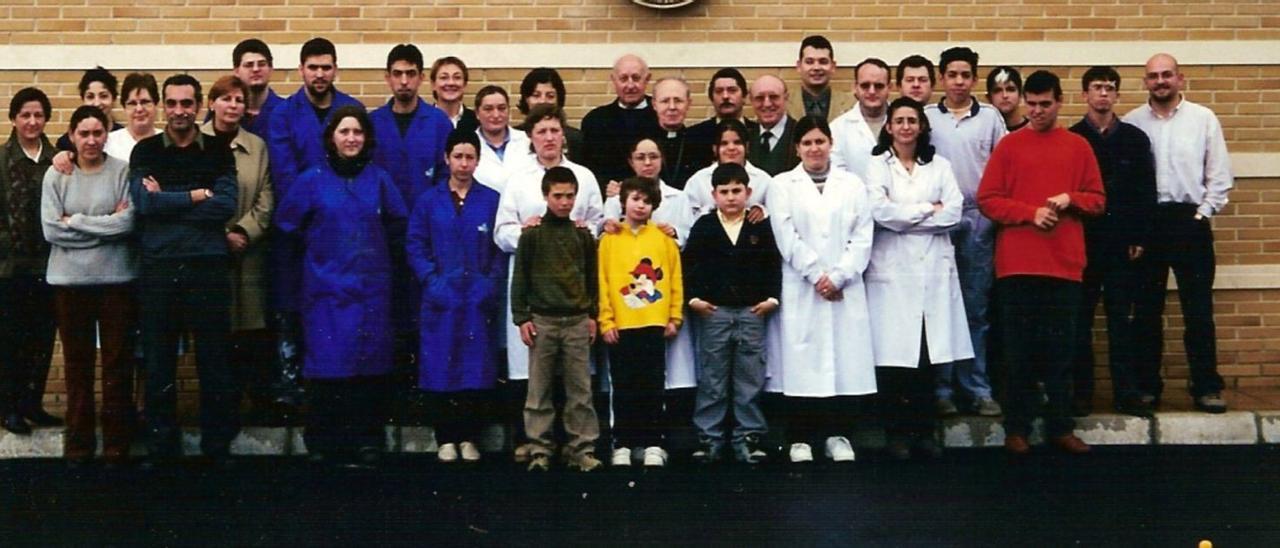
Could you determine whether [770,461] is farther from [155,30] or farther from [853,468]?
[155,30]

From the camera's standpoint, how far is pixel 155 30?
42.7ft

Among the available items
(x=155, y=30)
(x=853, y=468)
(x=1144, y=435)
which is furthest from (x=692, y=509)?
(x=155, y=30)

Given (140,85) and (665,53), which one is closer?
(140,85)

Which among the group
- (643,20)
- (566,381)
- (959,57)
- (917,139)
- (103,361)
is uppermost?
(643,20)

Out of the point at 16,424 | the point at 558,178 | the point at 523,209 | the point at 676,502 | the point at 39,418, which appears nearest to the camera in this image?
the point at 676,502

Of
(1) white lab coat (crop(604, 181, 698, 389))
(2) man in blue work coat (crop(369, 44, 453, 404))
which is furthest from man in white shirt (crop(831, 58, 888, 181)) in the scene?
(2) man in blue work coat (crop(369, 44, 453, 404))

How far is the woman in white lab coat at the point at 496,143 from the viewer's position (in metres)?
11.8

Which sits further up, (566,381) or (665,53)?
(665,53)

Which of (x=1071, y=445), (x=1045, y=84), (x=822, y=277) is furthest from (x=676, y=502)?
(x=1045, y=84)

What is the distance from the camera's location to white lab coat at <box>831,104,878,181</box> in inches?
469

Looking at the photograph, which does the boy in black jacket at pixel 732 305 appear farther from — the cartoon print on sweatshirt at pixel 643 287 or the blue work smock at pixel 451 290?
the blue work smock at pixel 451 290

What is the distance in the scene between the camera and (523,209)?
11.4m

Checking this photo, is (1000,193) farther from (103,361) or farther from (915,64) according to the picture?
(103,361)

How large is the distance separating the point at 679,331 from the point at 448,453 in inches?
57.4
